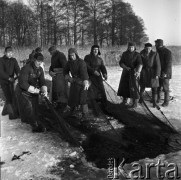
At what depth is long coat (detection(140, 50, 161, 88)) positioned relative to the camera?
745 cm

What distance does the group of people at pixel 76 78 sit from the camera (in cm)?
586

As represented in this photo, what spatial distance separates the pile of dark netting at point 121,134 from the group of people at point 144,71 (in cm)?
62

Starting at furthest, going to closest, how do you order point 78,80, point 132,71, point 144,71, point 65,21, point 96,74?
1. point 65,21
2. point 144,71
3. point 132,71
4. point 96,74
5. point 78,80

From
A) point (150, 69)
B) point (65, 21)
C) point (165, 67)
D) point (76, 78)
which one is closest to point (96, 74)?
point (76, 78)

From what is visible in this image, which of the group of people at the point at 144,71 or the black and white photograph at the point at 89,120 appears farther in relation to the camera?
the group of people at the point at 144,71

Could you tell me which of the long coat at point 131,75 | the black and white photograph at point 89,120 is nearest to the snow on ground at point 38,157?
the black and white photograph at point 89,120

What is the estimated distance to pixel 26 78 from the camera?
5.66 m

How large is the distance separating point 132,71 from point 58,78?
2030 mm

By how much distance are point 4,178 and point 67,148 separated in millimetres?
1367

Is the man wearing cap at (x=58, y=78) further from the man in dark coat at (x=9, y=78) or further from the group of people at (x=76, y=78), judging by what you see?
the man in dark coat at (x=9, y=78)

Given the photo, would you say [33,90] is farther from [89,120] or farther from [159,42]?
[159,42]

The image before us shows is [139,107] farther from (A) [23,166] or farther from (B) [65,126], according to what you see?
(A) [23,166]

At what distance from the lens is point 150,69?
7.57 m

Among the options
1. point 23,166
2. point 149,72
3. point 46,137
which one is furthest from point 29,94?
point 149,72
